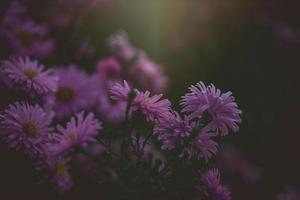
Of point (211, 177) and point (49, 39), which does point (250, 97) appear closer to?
point (49, 39)

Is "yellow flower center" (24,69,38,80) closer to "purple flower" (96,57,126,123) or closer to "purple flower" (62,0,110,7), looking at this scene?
"purple flower" (96,57,126,123)

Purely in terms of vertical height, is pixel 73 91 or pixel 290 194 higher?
pixel 290 194

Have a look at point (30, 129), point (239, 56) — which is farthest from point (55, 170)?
point (239, 56)

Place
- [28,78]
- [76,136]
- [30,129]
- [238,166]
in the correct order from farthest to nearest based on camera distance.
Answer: [238,166] → [28,78] → [30,129] → [76,136]

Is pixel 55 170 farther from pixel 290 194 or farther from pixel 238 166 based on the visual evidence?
pixel 238 166

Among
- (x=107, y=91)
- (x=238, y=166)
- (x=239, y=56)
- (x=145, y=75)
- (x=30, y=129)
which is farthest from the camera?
(x=239, y=56)

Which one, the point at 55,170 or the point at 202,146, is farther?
the point at 55,170
